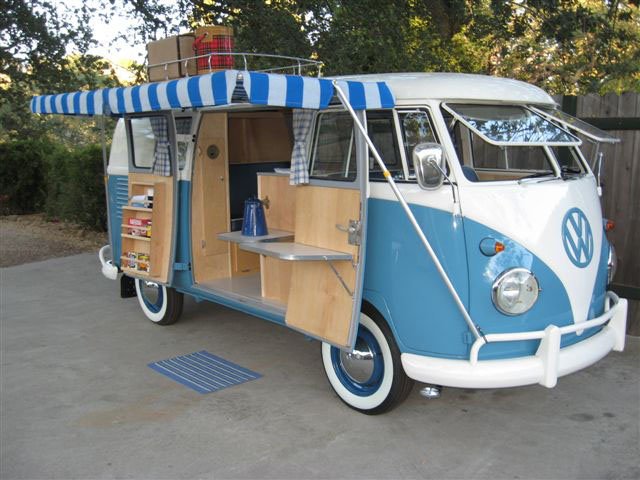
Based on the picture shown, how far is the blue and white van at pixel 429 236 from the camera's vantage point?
3609 mm

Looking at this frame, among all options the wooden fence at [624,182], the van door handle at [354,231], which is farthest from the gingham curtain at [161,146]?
the wooden fence at [624,182]

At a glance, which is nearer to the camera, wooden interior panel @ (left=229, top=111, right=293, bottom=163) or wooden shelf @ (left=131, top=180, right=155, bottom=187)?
wooden shelf @ (left=131, top=180, right=155, bottom=187)

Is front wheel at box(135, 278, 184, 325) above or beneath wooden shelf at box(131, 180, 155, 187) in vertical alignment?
beneath

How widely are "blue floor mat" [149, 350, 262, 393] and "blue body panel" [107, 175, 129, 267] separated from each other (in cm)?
162

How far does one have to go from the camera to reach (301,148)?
14.6ft

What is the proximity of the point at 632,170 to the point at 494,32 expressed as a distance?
485 cm

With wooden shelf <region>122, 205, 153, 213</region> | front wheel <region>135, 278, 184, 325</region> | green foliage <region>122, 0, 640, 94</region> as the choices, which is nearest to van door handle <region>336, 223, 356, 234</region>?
wooden shelf <region>122, 205, 153, 213</region>

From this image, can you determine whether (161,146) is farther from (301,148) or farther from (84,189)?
(84,189)

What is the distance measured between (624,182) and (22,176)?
456 inches

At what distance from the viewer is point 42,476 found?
360 centimetres

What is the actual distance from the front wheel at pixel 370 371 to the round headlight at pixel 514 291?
716 mm

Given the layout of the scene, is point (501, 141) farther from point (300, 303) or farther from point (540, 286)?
point (300, 303)

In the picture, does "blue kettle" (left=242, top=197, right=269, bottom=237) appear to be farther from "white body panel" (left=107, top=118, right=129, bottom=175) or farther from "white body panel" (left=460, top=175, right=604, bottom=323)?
"white body panel" (left=460, top=175, right=604, bottom=323)

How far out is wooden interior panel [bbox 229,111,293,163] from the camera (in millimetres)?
A: 6211
